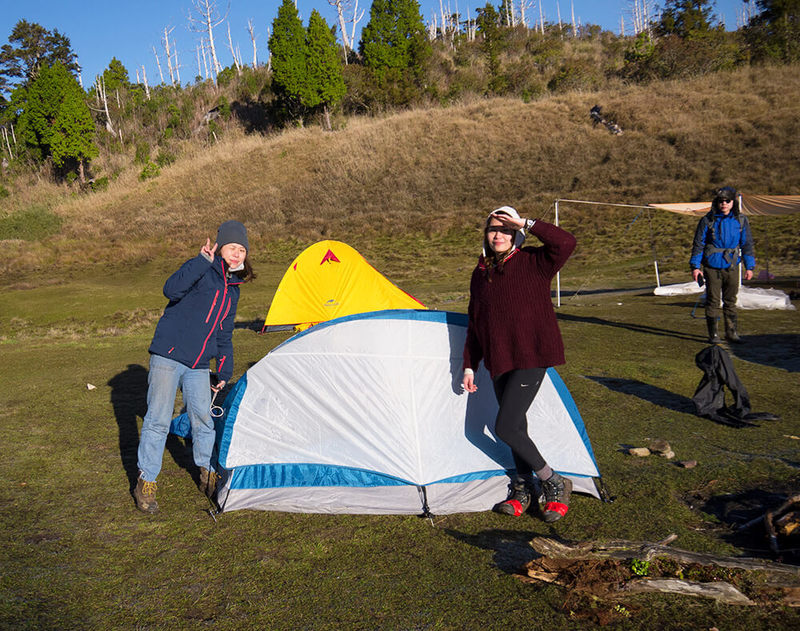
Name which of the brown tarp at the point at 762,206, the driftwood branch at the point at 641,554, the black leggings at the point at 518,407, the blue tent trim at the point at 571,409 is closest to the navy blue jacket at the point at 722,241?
the blue tent trim at the point at 571,409

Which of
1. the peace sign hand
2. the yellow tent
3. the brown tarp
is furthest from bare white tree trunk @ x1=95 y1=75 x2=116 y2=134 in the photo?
the peace sign hand

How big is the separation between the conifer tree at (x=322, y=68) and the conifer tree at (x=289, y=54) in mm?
403

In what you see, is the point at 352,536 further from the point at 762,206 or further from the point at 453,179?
the point at 453,179

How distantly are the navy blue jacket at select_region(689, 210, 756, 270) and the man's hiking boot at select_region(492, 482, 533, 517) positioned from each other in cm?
522

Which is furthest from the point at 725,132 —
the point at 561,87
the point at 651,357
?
the point at 651,357

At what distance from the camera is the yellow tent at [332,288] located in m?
12.1

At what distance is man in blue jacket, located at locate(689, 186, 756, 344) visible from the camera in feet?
27.3

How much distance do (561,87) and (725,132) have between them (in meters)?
15.2

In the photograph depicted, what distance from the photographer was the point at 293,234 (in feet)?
101

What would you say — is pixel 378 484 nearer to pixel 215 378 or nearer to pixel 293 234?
pixel 215 378

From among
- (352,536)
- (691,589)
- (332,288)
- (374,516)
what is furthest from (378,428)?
(332,288)

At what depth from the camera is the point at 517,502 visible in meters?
4.25

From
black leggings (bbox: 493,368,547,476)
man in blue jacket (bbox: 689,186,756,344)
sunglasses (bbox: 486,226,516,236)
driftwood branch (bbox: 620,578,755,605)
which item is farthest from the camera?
man in blue jacket (bbox: 689,186,756,344)

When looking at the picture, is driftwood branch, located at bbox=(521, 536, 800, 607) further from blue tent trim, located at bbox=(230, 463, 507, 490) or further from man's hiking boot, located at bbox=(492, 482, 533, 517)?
blue tent trim, located at bbox=(230, 463, 507, 490)
